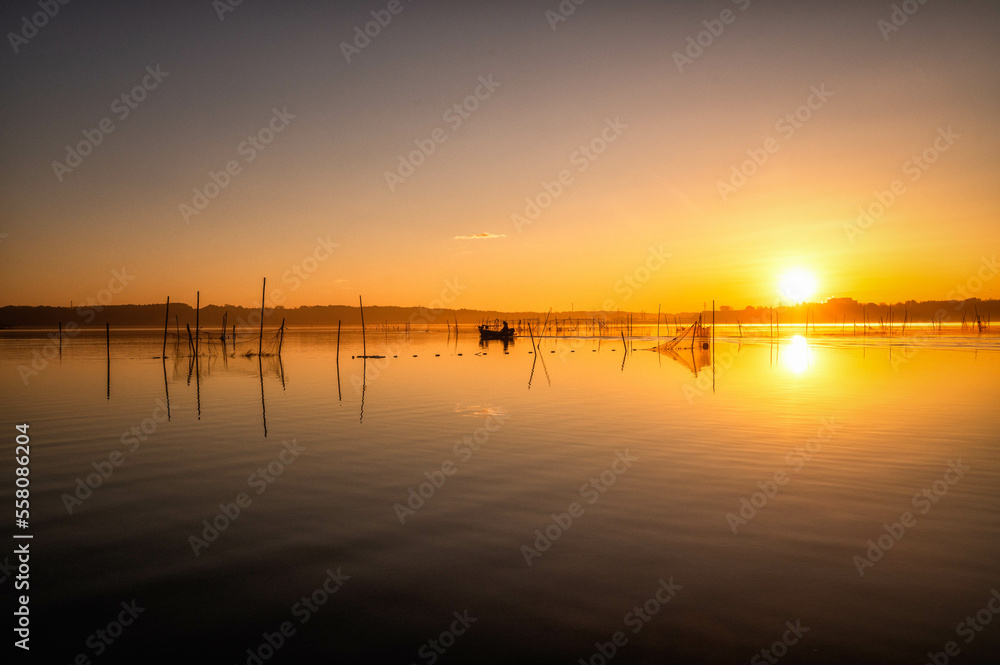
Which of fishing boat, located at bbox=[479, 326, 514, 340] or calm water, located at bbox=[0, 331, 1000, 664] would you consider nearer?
calm water, located at bbox=[0, 331, 1000, 664]

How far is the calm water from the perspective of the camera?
5727 millimetres

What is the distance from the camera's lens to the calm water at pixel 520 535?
573 cm

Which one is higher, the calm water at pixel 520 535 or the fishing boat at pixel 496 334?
the fishing boat at pixel 496 334

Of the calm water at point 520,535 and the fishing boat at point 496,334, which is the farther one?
the fishing boat at point 496,334

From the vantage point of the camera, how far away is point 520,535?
8344mm

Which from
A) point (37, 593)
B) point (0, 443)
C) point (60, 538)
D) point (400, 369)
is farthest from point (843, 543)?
point (400, 369)

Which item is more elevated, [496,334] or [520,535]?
[496,334]

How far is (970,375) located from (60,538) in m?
35.6

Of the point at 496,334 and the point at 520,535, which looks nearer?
the point at 520,535

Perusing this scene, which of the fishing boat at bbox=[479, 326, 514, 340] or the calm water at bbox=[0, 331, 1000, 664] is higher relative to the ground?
the fishing boat at bbox=[479, 326, 514, 340]

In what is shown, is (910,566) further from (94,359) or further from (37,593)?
(94,359)

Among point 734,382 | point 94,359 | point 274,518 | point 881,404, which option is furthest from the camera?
point 94,359

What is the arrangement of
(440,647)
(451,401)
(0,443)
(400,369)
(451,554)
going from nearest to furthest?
(440,647) < (451,554) < (0,443) < (451,401) < (400,369)

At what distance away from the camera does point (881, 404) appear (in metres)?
20.2
